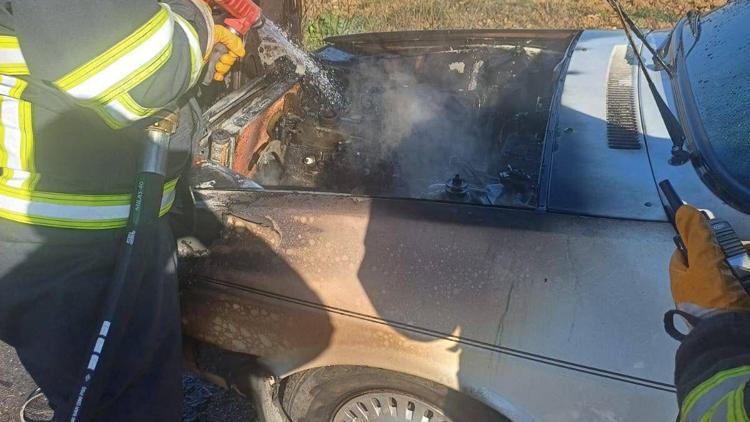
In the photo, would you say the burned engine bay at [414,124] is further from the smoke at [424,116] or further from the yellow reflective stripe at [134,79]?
the yellow reflective stripe at [134,79]

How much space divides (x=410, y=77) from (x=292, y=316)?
2027mm

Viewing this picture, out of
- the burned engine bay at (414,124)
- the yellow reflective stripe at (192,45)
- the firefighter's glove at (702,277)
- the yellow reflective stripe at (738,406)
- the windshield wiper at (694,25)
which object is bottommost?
the yellow reflective stripe at (738,406)

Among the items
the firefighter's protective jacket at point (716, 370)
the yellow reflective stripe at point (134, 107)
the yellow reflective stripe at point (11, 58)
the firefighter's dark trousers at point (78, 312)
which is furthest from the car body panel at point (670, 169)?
the yellow reflective stripe at point (11, 58)

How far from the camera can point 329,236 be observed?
1.80 metres

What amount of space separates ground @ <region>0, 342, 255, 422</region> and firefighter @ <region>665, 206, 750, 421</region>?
193cm

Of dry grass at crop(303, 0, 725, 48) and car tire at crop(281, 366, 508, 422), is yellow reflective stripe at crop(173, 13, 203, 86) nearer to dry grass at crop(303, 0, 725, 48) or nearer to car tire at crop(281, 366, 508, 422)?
car tire at crop(281, 366, 508, 422)

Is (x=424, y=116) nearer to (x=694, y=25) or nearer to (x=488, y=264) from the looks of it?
(x=694, y=25)

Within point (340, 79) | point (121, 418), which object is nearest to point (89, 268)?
point (121, 418)

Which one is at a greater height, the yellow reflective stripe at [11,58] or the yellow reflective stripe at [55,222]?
the yellow reflective stripe at [11,58]

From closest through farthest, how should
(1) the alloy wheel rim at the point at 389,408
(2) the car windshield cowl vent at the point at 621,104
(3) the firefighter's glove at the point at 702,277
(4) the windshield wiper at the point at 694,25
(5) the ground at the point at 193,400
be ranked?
(3) the firefighter's glove at the point at 702,277, (1) the alloy wheel rim at the point at 389,408, (2) the car windshield cowl vent at the point at 621,104, (4) the windshield wiper at the point at 694,25, (5) the ground at the point at 193,400

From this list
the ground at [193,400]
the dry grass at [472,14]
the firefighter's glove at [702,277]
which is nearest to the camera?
the firefighter's glove at [702,277]

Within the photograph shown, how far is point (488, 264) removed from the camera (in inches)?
64.7

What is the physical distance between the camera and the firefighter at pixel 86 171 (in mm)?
1381

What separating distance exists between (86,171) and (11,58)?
34 centimetres
